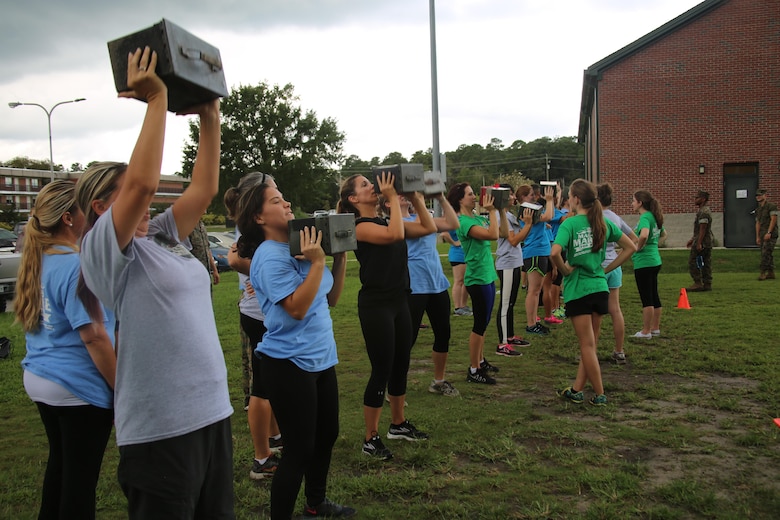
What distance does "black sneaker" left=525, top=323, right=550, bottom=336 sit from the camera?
29.0 ft

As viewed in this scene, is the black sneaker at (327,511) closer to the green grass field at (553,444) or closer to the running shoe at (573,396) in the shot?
the green grass field at (553,444)

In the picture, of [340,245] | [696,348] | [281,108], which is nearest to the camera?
[340,245]

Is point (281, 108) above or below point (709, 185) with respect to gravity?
above

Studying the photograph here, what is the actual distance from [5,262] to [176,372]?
13359 millimetres

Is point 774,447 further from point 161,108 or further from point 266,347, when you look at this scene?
point 161,108

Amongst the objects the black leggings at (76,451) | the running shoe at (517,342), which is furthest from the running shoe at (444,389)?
the black leggings at (76,451)

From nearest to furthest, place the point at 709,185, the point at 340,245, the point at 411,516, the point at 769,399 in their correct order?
the point at 340,245 < the point at 411,516 < the point at 769,399 < the point at 709,185

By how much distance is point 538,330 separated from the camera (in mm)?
8906

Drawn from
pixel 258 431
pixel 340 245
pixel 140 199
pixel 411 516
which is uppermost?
pixel 140 199

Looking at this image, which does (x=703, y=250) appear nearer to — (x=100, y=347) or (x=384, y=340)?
(x=384, y=340)

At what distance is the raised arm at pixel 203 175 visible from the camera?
2.37m

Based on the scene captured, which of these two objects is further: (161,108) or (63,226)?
(63,226)

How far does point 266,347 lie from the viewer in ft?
10.7

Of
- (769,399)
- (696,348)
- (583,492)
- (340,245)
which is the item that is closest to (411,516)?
(583,492)
